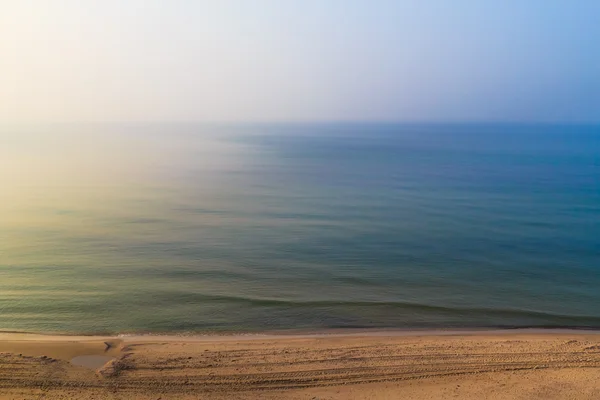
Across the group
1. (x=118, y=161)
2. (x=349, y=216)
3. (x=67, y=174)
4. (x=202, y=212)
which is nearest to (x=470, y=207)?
(x=349, y=216)

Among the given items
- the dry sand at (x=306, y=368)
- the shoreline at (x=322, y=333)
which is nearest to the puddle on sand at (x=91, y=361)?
the dry sand at (x=306, y=368)

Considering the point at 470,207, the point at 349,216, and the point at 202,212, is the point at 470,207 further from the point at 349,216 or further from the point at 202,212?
the point at 202,212

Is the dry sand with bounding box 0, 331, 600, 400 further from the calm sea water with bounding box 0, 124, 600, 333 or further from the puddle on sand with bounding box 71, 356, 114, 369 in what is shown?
the calm sea water with bounding box 0, 124, 600, 333

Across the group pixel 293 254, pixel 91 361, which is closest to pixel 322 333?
pixel 91 361

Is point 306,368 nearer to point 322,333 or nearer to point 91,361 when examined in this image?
point 322,333

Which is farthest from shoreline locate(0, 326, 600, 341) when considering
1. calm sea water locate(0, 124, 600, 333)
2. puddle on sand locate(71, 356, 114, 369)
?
puddle on sand locate(71, 356, 114, 369)

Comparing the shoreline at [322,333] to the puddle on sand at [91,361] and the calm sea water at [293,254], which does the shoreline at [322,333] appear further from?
the puddle on sand at [91,361]
